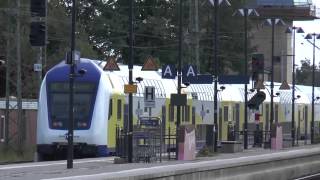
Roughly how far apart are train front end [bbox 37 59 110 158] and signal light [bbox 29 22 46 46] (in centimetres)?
→ 603

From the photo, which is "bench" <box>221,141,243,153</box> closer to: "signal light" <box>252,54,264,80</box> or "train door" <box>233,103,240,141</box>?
"signal light" <box>252,54,264,80</box>

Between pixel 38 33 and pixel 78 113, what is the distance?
23.7 ft

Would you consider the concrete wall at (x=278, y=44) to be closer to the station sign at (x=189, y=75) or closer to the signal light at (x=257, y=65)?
the signal light at (x=257, y=65)

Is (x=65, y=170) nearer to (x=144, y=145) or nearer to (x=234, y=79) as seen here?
(x=144, y=145)

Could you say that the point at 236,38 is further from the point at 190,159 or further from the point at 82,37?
the point at 190,159

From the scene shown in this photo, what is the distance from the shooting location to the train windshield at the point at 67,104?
95.8 feet

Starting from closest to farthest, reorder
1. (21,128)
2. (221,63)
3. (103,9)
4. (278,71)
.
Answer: (21,128)
(103,9)
(221,63)
(278,71)

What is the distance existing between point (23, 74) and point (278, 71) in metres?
50.0

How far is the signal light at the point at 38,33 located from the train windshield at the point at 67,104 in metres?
6.92

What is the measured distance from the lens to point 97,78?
1159 inches

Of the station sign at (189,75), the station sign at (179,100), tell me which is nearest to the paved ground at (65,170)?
the station sign at (179,100)

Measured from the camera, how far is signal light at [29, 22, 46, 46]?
2247 centimetres

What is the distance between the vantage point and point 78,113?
2934cm

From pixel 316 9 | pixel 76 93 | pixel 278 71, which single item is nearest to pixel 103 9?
pixel 316 9
